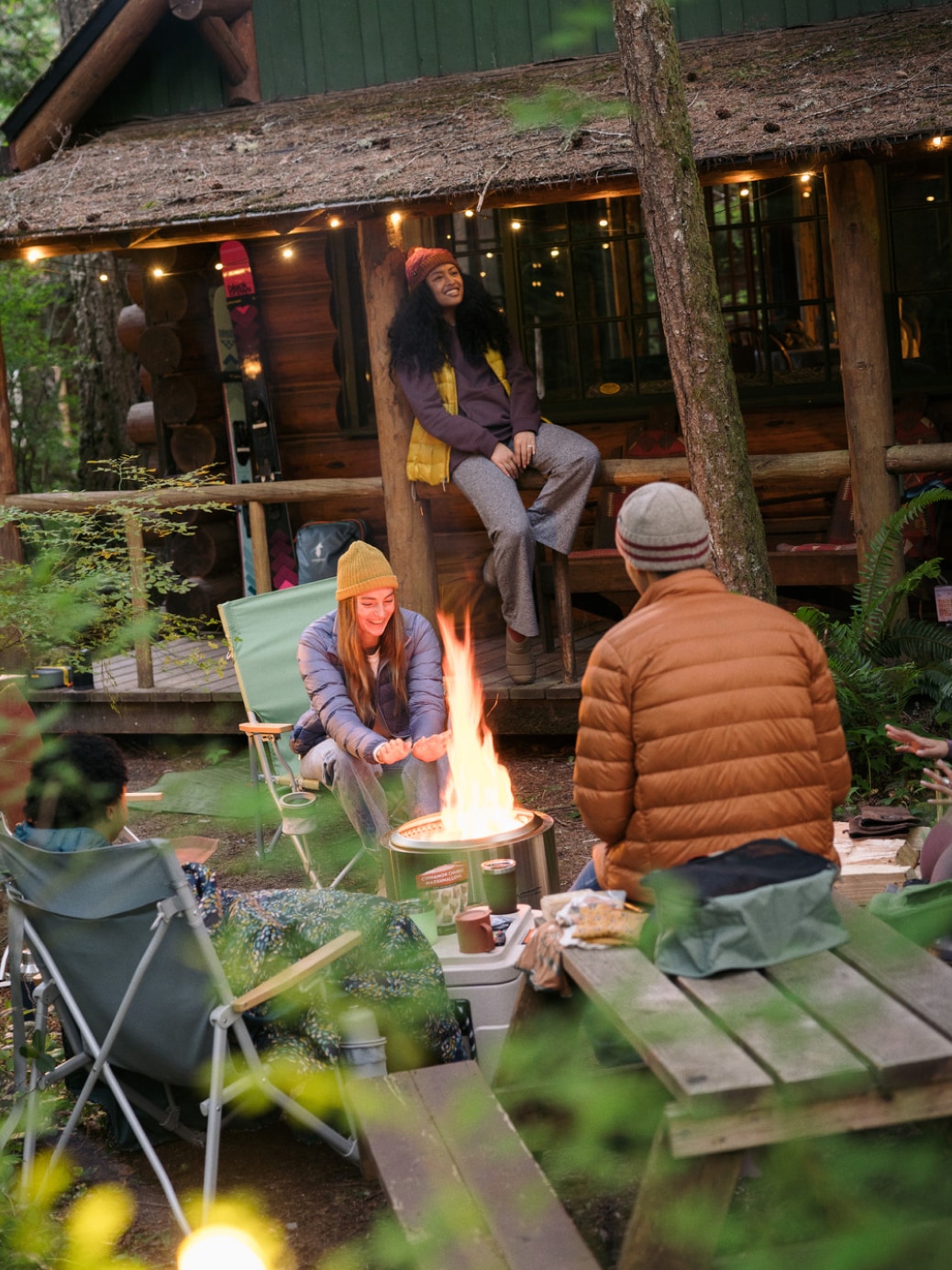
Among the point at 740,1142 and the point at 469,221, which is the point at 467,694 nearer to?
the point at 740,1142

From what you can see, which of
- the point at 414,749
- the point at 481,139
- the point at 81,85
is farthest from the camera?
the point at 81,85

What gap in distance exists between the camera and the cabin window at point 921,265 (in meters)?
8.59

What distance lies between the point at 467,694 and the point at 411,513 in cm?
247

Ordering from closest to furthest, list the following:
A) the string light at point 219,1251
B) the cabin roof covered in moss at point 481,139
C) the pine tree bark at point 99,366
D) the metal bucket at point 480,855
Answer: the string light at point 219,1251 < the metal bucket at point 480,855 < the cabin roof covered in moss at point 481,139 < the pine tree bark at point 99,366

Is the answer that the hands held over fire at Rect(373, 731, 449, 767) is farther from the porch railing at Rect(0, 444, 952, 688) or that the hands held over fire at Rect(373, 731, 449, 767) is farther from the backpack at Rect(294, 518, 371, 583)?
the backpack at Rect(294, 518, 371, 583)

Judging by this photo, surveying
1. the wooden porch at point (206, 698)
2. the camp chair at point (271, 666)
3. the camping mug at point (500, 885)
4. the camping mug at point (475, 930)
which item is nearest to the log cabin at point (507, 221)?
the wooden porch at point (206, 698)

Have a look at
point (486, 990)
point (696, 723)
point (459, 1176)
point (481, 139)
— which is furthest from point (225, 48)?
point (459, 1176)

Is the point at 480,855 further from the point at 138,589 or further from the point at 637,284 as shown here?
the point at 637,284

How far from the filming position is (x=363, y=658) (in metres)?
5.30

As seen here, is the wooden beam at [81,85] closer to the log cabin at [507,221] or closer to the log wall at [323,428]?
the log cabin at [507,221]

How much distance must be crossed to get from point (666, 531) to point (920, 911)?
1.09m

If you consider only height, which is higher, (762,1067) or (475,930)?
(762,1067)

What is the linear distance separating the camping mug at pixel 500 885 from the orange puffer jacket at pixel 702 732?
1150 millimetres

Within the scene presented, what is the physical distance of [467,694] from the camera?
5262 millimetres
